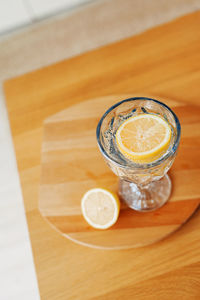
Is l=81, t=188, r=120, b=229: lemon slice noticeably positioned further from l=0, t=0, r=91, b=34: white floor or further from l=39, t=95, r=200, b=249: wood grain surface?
l=0, t=0, r=91, b=34: white floor

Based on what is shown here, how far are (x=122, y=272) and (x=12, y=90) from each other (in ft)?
2.40

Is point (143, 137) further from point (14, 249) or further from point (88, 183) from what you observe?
point (14, 249)

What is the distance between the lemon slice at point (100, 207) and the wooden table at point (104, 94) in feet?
0.26

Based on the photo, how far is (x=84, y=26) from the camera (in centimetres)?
210

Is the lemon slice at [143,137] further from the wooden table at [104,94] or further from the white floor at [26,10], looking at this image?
the white floor at [26,10]

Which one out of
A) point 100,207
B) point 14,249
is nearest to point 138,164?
point 100,207

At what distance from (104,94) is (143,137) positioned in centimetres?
41

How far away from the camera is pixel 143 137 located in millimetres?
667

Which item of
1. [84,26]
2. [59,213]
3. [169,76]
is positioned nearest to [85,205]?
[59,213]

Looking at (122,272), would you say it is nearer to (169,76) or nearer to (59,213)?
(59,213)

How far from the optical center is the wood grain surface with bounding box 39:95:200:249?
29.8 inches

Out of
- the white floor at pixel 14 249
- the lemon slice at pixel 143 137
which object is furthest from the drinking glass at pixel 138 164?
the white floor at pixel 14 249

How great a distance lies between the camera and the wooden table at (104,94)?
0.72 m

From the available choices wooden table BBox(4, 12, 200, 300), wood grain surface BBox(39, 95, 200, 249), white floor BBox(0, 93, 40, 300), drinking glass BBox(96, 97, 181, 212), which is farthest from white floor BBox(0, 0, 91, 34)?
drinking glass BBox(96, 97, 181, 212)
